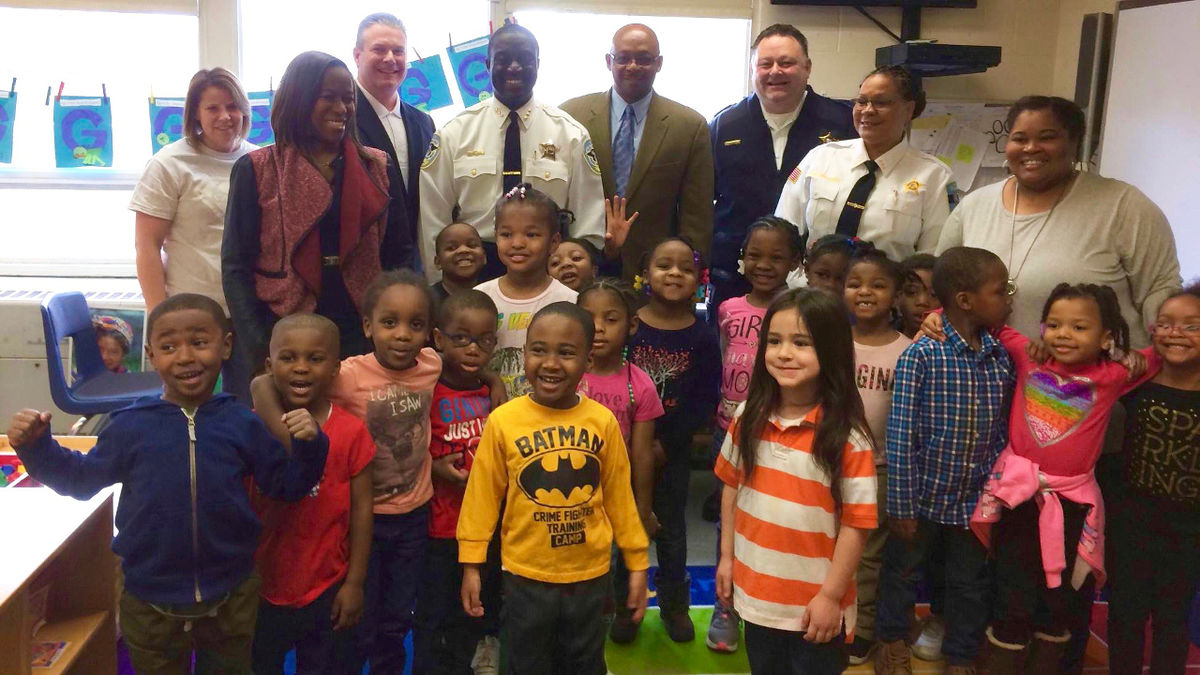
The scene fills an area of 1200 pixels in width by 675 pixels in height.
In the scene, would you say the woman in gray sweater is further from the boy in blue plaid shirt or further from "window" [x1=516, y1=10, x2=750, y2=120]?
"window" [x1=516, y1=10, x2=750, y2=120]

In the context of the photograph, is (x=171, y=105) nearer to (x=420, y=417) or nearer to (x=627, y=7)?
(x=627, y=7)

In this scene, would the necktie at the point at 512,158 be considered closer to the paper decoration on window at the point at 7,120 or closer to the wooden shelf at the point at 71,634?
the wooden shelf at the point at 71,634

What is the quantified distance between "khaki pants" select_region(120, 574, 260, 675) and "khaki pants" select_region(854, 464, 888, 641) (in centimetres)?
160

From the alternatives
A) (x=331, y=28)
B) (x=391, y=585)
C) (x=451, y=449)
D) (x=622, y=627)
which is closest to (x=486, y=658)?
(x=391, y=585)

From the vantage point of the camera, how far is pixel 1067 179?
8.05 ft

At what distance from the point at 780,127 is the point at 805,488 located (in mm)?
1841

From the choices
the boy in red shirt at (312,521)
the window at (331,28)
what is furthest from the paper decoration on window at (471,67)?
the boy in red shirt at (312,521)

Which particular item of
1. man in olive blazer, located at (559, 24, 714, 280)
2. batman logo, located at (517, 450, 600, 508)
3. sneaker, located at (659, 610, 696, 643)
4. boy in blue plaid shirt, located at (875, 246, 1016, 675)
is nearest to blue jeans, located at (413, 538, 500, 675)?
batman logo, located at (517, 450, 600, 508)

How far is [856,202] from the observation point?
2.79 m

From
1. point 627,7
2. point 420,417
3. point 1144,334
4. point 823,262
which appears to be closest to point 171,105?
point 627,7

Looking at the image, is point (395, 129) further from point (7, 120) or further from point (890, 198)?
point (7, 120)

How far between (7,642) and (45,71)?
3.52 meters

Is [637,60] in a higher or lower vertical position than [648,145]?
higher

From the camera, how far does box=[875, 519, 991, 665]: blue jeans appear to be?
238 centimetres
